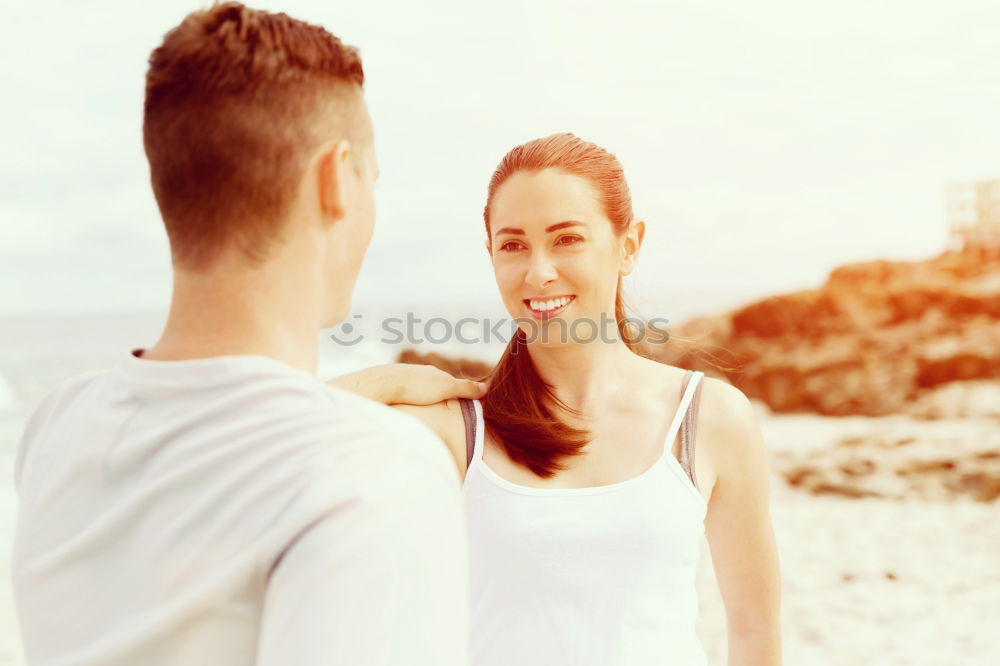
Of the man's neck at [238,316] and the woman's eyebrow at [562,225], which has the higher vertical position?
the woman's eyebrow at [562,225]

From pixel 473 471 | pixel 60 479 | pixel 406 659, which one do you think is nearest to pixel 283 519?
pixel 406 659

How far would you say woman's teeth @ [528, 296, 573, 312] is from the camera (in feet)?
8.18

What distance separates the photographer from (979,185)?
69.2 feet

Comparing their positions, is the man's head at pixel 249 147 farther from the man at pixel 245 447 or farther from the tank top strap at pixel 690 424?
the tank top strap at pixel 690 424

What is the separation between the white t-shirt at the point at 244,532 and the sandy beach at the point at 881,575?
516cm

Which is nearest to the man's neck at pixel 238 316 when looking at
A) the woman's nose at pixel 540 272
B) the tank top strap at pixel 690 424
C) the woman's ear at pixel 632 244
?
the woman's nose at pixel 540 272

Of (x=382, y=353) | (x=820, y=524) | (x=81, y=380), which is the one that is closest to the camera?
(x=81, y=380)

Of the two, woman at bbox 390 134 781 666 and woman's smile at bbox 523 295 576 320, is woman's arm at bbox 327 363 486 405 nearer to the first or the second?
woman at bbox 390 134 781 666

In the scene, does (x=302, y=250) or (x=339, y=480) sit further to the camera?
(x=302, y=250)

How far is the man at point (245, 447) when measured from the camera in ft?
2.96

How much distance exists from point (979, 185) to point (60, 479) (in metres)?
23.3

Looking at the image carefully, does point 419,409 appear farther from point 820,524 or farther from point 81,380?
point 820,524

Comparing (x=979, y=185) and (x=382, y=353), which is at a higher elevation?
(x=979, y=185)

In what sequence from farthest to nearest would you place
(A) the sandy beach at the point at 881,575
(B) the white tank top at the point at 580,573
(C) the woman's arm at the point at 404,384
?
(A) the sandy beach at the point at 881,575
(C) the woman's arm at the point at 404,384
(B) the white tank top at the point at 580,573
